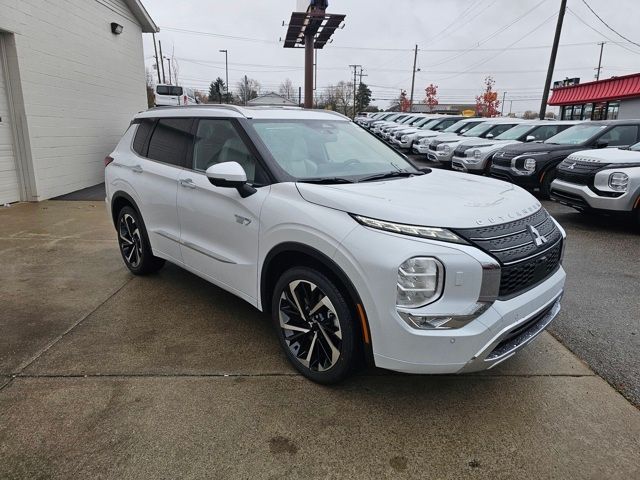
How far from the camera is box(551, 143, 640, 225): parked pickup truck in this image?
22.0 ft

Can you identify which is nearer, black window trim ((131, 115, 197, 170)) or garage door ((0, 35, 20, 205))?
black window trim ((131, 115, 197, 170))

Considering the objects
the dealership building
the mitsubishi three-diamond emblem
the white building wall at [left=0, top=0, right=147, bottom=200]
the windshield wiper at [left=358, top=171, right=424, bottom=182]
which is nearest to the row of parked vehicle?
the windshield wiper at [left=358, top=171, right=424, bottom=182]

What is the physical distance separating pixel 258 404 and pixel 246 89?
72799 mm

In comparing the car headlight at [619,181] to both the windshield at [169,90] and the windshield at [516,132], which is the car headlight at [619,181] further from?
the windshield at [169,90]

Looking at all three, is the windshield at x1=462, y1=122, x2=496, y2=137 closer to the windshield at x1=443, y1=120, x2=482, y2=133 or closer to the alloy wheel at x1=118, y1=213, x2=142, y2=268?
the windshield at x1=443, y1=120, x2=482, y2=133

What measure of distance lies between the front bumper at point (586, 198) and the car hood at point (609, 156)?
43 cm

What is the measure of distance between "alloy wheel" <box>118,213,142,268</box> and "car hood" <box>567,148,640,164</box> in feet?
21.5

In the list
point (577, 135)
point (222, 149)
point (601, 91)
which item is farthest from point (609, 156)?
point (601, 91)

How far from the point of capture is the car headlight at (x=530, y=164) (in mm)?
9266

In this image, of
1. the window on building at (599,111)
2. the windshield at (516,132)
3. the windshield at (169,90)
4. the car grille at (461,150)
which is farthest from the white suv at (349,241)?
the windshield at (169,90)

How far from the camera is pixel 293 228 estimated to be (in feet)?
9.47

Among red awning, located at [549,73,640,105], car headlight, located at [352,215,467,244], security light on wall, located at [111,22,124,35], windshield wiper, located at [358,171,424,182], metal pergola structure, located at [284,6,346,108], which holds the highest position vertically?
metal pergola structure, located at [284,6,346,108]

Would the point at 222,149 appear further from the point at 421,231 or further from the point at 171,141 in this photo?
the point at 421,231

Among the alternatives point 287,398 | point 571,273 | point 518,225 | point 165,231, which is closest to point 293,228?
point 287,398
